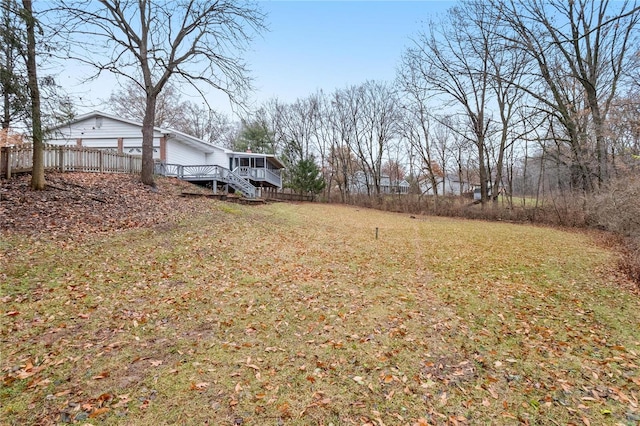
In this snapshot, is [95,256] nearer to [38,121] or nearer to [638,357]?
[38,121]

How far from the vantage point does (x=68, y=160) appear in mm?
12656

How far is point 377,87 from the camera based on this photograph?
32.4 meters

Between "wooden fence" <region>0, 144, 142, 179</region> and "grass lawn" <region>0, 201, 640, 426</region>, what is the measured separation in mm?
5414

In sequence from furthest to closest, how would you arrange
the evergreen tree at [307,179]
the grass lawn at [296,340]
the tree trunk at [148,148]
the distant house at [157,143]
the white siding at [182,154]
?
the evergreen tree at [307,179]
the white siding at [182,154]
the distant house at [157,143]
the tree trunk at [148,148]
the grass lawn at [296,340]

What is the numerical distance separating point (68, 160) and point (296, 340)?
14.2 metres

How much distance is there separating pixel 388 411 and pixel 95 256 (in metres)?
5.97

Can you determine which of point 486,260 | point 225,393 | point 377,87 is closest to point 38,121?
point 225,393

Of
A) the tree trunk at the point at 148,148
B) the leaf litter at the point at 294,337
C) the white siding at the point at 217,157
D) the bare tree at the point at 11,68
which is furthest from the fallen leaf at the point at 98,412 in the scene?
the white siding at the point at 217,157

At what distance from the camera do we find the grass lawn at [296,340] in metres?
2.61

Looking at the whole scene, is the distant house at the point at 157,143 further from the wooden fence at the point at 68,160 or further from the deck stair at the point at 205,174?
the wooden fence at the point at 68,160

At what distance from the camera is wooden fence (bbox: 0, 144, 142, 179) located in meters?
9.41

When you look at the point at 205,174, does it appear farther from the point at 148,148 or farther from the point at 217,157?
the point at 217,157

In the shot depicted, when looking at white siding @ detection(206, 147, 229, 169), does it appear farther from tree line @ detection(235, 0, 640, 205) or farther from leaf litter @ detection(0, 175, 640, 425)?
leaf litter @ detection(0, 175, 640, 425)

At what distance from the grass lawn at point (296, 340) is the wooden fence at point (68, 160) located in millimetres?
5414
